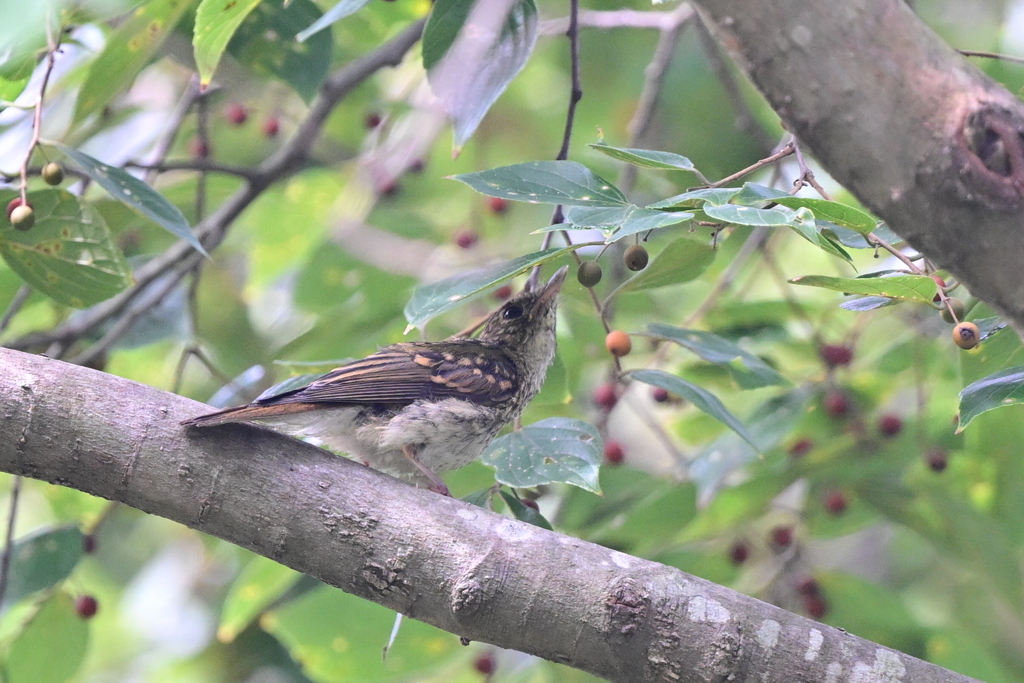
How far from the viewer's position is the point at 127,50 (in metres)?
3.24

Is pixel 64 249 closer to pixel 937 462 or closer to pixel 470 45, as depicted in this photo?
pixel 470 45

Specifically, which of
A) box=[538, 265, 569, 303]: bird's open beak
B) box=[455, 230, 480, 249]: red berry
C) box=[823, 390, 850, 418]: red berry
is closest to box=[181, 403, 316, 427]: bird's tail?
box=[538, 265, 569, 303]: bird's open beak

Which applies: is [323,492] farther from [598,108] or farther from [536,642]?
[598,108]

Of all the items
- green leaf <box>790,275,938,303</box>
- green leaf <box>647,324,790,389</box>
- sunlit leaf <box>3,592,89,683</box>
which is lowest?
sunlit leaf <box>3,592,89,683</box>

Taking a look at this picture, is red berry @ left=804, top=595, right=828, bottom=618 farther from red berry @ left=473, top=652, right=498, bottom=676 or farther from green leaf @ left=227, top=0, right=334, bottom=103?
green leaf @ left=227, top=0, right=334, bottom=103

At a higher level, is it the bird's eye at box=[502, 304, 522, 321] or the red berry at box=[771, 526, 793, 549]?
the bird's eye at box=[502, 304, 522, 321]

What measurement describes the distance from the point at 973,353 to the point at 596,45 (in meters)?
4.55

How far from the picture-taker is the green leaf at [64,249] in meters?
2.87

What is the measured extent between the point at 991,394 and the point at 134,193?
2.49 meters

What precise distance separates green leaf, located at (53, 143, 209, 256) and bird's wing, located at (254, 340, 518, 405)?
610mm

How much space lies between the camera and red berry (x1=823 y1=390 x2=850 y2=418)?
428 cm

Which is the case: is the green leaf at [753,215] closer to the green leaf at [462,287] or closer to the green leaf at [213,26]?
the green leaf at [462,287]

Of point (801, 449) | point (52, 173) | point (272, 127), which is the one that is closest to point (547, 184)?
point (52, 173)

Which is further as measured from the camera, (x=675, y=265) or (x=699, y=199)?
(x=675, y=265)
